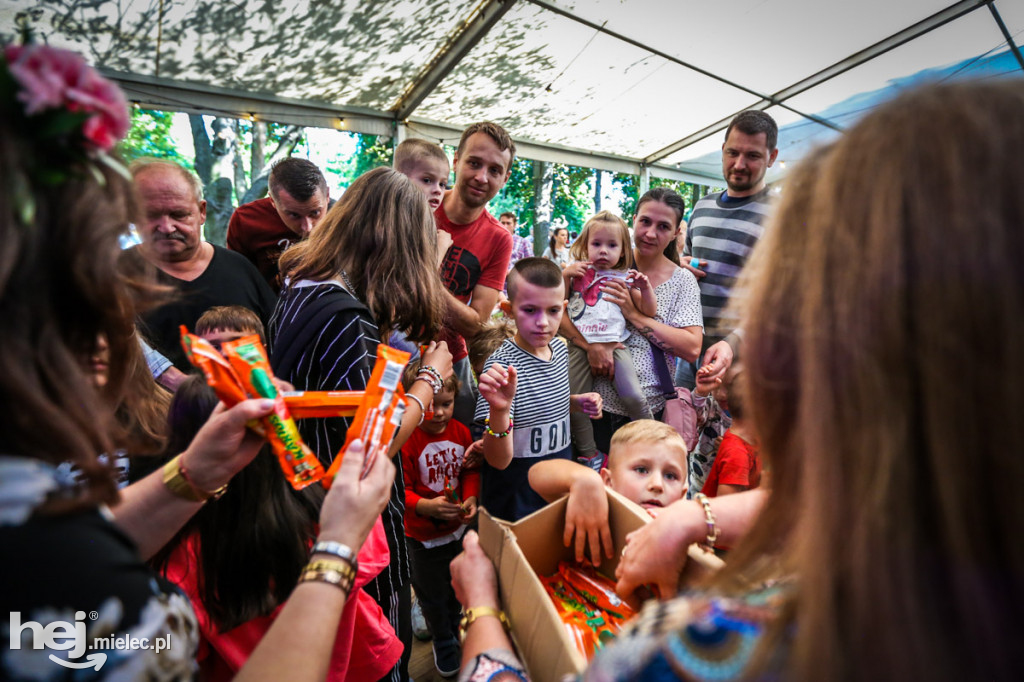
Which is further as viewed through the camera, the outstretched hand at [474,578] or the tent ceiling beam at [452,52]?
the tent ceiling beam at [452,52]

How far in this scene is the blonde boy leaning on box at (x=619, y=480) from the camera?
49.8 inches

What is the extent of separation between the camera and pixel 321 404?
121 centimetres

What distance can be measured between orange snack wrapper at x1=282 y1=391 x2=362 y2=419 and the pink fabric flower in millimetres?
651

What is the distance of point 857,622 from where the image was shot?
1.55ft

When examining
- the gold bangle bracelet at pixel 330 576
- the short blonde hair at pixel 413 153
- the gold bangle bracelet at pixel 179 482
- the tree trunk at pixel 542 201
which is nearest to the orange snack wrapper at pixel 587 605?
the gold bangle bracelet at pixel 330 576

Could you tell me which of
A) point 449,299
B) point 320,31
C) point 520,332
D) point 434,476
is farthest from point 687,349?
point 320,31

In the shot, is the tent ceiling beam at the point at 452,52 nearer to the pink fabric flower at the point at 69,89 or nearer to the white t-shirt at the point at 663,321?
the white t-shirt at the point at 663,321

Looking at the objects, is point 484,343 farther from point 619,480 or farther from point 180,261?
point 180,261

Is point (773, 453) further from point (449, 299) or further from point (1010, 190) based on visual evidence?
point (449, 299)

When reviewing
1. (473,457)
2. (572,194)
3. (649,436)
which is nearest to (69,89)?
(649,436)

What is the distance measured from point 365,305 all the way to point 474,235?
1.50 meters

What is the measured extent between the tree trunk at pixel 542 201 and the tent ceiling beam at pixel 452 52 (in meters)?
2.99

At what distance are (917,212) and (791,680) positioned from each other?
0.46m

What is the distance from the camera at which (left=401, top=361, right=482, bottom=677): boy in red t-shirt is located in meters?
2.42
